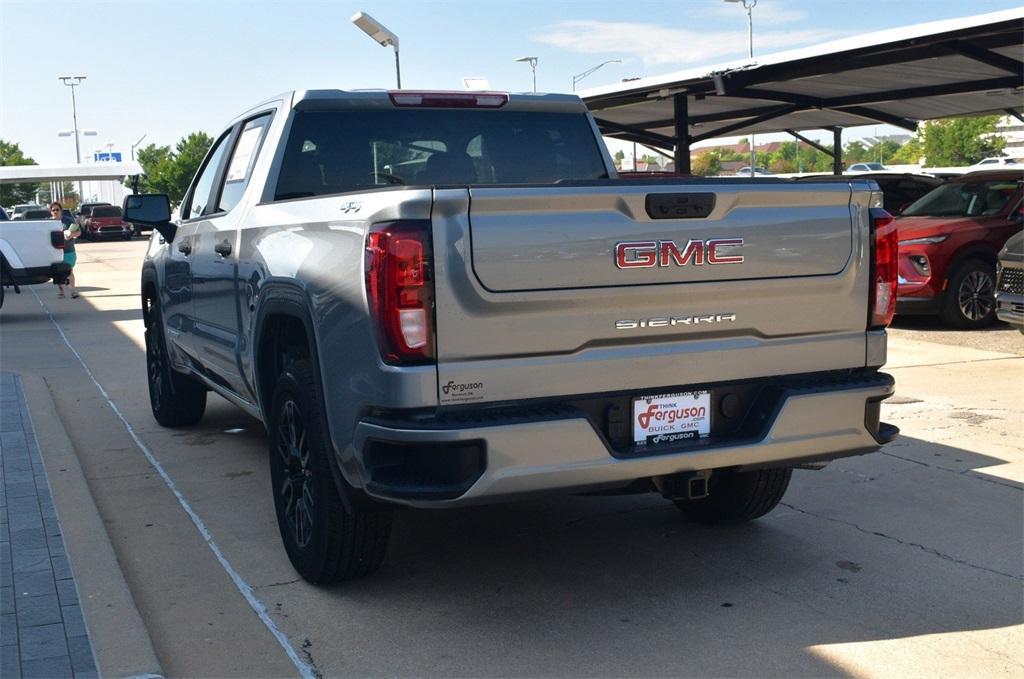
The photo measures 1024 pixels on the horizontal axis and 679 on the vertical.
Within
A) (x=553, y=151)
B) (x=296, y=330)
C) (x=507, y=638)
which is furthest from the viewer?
(x=553, y=151)

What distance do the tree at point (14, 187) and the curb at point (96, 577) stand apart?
2841 inches

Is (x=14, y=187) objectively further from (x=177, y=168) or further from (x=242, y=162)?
(x=242, y=162)

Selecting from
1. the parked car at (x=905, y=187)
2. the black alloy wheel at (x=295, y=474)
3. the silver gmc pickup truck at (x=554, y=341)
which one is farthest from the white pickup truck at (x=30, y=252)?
the black alloy wheel at (x=295, y=474)

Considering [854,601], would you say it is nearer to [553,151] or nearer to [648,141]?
[553,151]

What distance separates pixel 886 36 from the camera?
13117 mm

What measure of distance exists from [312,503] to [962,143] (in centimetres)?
10669

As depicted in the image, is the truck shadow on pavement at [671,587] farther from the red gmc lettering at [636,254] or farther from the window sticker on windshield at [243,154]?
the window sticker on windshield at [243,154]

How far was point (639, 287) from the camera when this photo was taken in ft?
13.1

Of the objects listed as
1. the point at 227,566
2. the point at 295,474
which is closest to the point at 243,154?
the point at 295,474

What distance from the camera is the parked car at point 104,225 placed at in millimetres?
48875

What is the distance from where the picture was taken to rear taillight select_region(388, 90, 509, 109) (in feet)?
18.5

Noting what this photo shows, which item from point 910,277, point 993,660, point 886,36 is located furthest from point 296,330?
point 886,36

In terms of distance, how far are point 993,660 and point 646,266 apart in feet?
5.91

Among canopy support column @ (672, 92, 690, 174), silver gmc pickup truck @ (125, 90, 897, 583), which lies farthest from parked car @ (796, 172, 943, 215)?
silver gmc pickup truck @ (125, 90, 897, 583)
